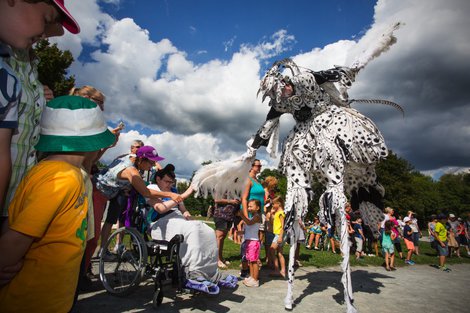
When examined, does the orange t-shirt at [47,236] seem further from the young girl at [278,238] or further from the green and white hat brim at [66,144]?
the young girl at [278,238]

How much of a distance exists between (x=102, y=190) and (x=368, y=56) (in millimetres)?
4368

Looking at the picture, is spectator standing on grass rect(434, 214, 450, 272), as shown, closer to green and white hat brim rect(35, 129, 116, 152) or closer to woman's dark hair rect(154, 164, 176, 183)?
woman's dark hair rect(154, 164, 176, 183)

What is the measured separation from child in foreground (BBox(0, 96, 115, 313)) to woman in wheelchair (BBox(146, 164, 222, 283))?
1.99 meters

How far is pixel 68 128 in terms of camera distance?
4.35ft

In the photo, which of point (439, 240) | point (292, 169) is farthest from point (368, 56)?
point (439, 240)

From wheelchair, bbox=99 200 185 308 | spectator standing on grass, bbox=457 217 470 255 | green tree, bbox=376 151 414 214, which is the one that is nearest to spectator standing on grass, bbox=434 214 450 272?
spectator standing on grass, bbox=457 217 470 255

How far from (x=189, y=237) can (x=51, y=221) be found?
2.28 m

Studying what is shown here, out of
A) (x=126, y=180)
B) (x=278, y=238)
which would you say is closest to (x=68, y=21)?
(x=126, y=180)

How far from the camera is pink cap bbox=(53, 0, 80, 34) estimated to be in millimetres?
1386

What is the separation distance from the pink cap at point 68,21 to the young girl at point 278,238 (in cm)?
450

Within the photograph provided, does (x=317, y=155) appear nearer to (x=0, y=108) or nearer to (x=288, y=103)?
(x=288, y=103)

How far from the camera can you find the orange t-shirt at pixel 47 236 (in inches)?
43.0

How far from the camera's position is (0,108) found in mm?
1157

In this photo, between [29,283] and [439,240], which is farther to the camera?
[439,240]
